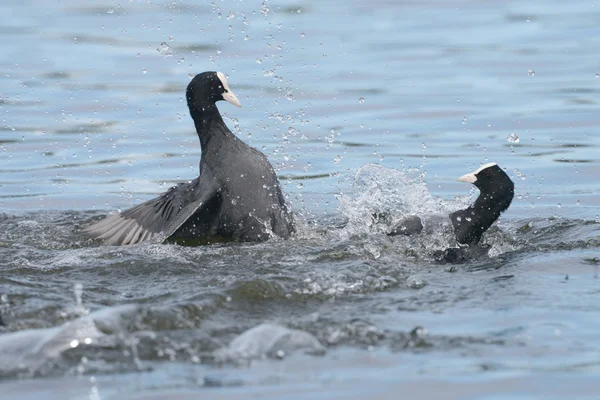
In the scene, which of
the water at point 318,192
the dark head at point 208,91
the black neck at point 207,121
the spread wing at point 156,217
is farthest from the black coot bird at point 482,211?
the dark head at point 208,91

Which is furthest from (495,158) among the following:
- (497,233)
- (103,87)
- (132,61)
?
(132,61)

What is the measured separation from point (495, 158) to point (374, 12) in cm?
798

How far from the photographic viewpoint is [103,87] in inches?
497

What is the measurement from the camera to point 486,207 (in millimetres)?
6469

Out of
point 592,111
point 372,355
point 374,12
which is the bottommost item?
point 372,355

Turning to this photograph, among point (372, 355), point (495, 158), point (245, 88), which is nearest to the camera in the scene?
point (372, 355)

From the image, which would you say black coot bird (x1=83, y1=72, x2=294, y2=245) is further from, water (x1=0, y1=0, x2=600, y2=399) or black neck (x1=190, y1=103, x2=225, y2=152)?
water (x1=0, y1=0, x2=600, y2=399)

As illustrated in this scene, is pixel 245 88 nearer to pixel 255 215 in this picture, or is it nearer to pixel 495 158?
pixel 495 158

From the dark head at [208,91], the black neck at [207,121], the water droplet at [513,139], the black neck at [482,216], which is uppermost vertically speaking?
the dark head at [208,91]

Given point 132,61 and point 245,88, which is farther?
point 132,61

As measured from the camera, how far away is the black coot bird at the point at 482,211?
645 centimetres

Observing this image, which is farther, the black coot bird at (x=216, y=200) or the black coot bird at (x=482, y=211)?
→ the black coot bird at (x=216, y=200)

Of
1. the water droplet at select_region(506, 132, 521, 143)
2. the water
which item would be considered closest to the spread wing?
the water

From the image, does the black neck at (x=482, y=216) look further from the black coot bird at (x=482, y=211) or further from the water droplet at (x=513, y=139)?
the water droplet at (x=513, y=139)
